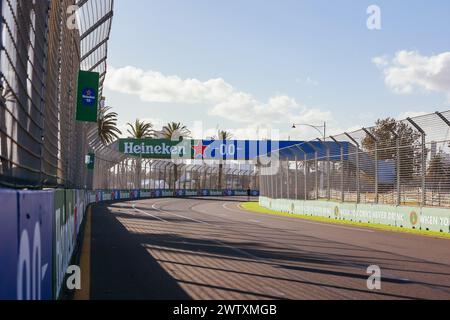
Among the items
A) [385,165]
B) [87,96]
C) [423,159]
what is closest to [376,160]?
[385,165]

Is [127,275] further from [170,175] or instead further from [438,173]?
[170,175]

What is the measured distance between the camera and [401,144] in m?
22.6

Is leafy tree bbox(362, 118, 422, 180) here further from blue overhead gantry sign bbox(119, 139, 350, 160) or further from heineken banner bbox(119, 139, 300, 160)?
heineken banner bbox(119, 139, 300, 160)

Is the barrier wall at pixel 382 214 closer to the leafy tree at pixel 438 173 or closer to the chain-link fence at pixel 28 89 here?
the leafy tree at pixel 438 173

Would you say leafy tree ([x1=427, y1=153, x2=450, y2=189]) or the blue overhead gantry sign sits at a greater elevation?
the blue overhead gantry sign

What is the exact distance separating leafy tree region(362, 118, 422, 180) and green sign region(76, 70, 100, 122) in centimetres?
1061

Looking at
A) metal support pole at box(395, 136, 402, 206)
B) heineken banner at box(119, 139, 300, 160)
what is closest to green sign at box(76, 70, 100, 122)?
metal support pole at box(395, 136, 402, 206)

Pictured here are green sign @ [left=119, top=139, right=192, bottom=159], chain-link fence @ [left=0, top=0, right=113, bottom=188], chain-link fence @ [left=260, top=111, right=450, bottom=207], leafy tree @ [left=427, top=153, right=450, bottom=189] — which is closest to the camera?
chain-link fence @ [left=0, top=0, right=113, bottom=188]

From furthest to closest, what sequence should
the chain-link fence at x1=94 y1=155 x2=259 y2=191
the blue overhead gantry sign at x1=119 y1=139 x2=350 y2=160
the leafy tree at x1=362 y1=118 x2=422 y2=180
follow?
the blue overhead gantry sign at x1=119 y1=139 x2=350 y2=160
the chain-link fence at x1=94 y1=155 x2=259 y2=191
the leafy tree at x1=362 y1=118 x2=422 y2=180

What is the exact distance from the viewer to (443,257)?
12.6 meters

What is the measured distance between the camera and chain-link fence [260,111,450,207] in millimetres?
20172

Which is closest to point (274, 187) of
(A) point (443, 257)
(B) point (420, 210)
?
(B) point (420, 210)

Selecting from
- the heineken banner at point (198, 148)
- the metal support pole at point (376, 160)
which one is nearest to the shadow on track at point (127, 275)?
the metal support pole at point (376, 160)
